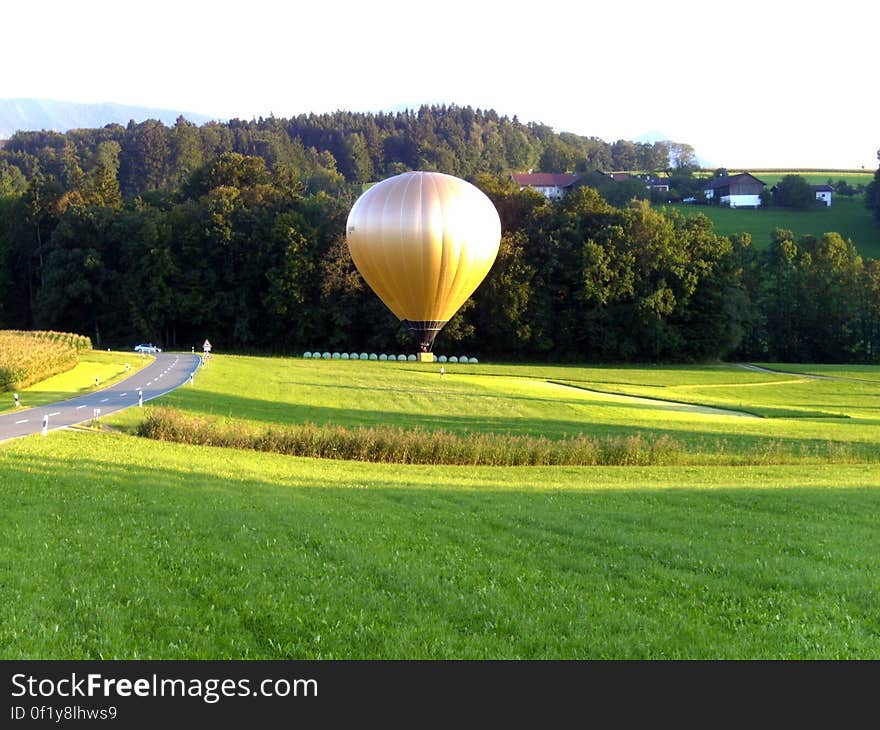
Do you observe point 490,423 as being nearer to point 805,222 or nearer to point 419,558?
point 419,558

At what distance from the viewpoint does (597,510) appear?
48.1 ft

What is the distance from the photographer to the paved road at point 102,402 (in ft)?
75.4

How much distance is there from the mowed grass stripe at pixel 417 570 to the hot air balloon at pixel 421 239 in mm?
33391

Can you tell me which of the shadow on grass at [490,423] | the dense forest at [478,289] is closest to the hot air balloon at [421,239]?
the dense forest at [478,289]

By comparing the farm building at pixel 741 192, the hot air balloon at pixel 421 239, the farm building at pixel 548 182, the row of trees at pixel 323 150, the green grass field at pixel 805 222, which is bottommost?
the hot air balloon at pixel 421 239

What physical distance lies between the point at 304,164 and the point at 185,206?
2790 inches

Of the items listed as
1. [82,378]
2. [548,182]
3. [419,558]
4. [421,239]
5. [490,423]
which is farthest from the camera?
[548,182]

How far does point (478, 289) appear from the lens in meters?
71.1

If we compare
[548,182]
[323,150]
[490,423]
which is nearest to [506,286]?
[490,423]

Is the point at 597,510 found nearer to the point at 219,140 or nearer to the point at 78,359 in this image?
the point at 78,359

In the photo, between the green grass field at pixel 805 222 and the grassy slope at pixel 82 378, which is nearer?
the grassy slope at pixel 82 378

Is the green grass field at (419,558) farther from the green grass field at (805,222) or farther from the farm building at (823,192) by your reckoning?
the farm building at (823,192)

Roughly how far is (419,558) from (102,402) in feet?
70.3
